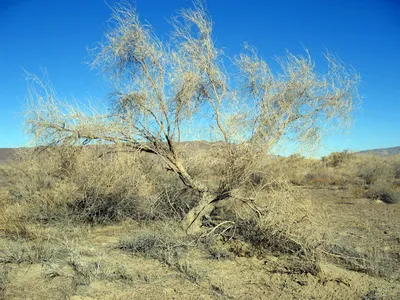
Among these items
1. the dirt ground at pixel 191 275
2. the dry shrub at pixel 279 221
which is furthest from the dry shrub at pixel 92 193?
the dry shrub at pixel 279 221

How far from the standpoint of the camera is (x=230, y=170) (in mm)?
7773

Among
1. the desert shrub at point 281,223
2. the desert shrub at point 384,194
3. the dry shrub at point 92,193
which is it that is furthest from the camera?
the desert shrub at point 384,194

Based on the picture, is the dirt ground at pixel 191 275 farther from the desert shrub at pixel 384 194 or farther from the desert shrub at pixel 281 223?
the desert shrub at pixel 384 194

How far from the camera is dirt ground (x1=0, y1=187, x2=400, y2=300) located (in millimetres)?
5246

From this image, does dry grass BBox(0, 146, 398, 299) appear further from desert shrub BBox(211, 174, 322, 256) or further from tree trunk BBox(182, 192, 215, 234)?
tree trunk BBox(182, 192, 215, 234)

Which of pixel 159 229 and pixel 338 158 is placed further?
pixel 338 158

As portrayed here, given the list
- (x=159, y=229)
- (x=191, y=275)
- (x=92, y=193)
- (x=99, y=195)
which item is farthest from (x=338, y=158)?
(x=191, y=275)

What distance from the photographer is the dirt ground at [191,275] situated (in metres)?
5.25

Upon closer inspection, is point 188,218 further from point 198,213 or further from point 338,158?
point 338,158

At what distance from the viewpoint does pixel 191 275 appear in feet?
19.3

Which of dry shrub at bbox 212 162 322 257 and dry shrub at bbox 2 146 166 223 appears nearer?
dry shrub at bbox 212 162 322 257

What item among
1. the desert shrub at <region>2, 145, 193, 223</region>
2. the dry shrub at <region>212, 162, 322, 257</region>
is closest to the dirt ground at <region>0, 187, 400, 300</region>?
the dry shrub at <region>212, 162, 322, 257</region>

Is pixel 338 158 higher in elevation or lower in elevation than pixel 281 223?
higher

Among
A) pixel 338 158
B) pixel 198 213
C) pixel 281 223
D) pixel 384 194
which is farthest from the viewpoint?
pixel 338 158
